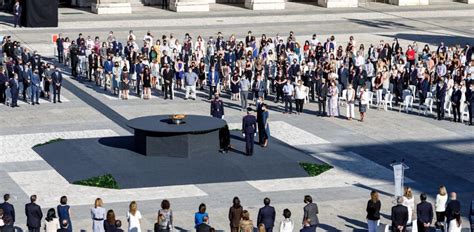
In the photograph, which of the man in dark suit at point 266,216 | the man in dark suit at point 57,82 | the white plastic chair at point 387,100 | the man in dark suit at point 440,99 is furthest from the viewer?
the white plastic chair at point 387,100

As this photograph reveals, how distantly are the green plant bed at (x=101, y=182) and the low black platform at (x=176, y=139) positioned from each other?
2099 mm

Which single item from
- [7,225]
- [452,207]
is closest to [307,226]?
[452,207]

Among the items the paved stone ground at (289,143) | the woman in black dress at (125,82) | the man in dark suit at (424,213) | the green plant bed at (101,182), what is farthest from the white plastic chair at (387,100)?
the man in dark suit at (424,213)

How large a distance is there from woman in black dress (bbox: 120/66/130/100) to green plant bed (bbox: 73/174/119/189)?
12.4m

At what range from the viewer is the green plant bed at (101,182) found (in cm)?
3416

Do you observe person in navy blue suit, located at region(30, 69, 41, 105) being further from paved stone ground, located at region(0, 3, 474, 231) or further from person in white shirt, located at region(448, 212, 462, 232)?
person in white shirt, located at region(448, 212, 462, 232)

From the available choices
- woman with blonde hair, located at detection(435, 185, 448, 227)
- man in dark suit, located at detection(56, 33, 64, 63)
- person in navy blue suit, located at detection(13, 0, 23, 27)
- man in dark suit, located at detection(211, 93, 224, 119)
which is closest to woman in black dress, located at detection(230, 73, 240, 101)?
man in dark suit, located at detection(211, 93, 224, 119)

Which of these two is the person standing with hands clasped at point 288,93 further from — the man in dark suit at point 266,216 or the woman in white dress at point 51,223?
the woman in white dress at point 51,223

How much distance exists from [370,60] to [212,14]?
903 inches

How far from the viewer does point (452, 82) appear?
4522cm

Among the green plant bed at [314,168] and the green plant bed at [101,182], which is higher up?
the green plant bed at [314,168]

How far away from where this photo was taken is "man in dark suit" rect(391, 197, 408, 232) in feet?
93.8

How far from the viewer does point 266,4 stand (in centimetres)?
7481

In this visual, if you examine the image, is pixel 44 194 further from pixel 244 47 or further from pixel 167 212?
pixel 244 47
